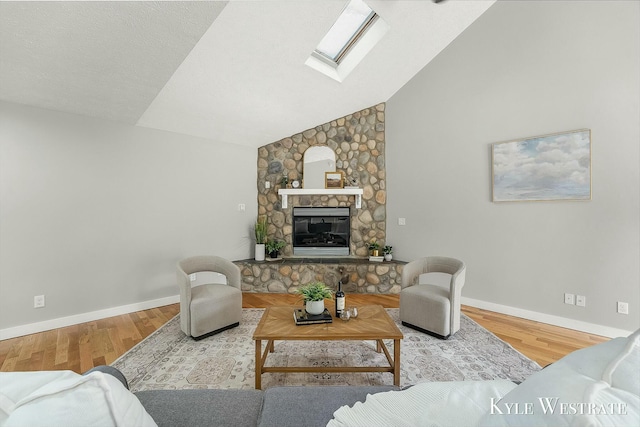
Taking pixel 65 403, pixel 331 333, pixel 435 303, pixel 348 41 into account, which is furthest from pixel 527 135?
pixel 65 403

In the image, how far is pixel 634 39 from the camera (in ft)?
8.63

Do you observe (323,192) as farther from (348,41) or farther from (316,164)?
(348,41)

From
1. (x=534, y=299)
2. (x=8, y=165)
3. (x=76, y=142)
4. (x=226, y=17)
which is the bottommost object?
(x=534, y=299)

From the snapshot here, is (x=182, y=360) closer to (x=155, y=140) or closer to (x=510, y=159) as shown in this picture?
(x=155, y=140)

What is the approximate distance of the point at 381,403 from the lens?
3.22 feet

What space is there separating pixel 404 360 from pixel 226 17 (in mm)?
3320

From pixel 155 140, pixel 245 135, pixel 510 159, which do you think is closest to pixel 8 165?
pixel 155 140

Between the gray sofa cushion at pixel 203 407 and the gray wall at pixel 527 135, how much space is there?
344cm

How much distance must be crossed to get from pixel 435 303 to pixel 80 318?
385 centimetres

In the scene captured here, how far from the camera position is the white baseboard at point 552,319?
2.72m

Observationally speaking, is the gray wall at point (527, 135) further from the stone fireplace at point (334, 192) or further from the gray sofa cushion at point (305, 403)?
the gray sofa cushion at point (305, 403)

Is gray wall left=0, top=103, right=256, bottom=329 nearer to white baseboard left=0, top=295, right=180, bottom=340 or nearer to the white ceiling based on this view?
white baseboard left=0, top=295, right=180, bottom=340

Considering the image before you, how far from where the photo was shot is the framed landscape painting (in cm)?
288

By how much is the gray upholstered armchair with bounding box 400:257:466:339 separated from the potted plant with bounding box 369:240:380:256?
1269 millimetres
